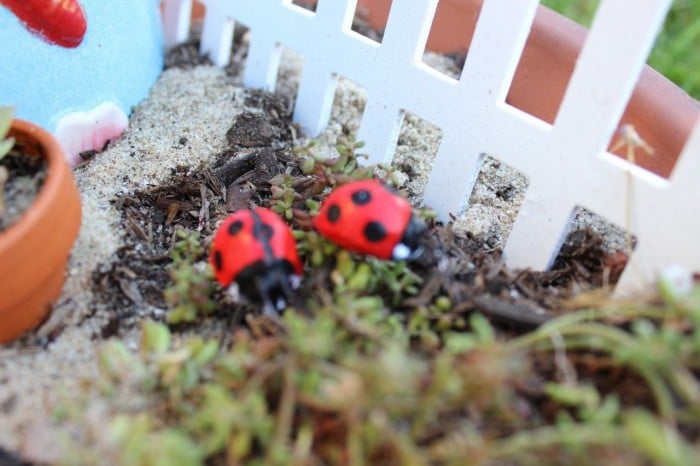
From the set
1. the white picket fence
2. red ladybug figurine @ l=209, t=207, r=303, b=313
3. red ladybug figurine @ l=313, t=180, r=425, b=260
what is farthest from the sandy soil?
red ladybug figurine @ l=313, t=180, r=425, b=260

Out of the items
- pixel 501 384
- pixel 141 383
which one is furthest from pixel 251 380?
pixel 501 384

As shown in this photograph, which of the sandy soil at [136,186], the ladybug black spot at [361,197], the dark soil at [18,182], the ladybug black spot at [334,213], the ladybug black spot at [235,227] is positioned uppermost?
the ladybug black spot at [361,197]

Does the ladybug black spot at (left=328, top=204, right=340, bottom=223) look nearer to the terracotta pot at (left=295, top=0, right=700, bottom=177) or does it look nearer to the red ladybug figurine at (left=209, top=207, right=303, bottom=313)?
the red ladybug figurine at (left=209, top=207, right=303, bottom=313)

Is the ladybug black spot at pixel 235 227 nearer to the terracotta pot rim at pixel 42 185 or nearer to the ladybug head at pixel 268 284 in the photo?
the ladybug head at pixel 268 284

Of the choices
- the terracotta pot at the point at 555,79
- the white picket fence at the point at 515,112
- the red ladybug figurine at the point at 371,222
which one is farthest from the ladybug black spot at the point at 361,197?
the terracotta pot at the point at 555,79

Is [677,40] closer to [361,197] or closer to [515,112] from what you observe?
[515,112]
